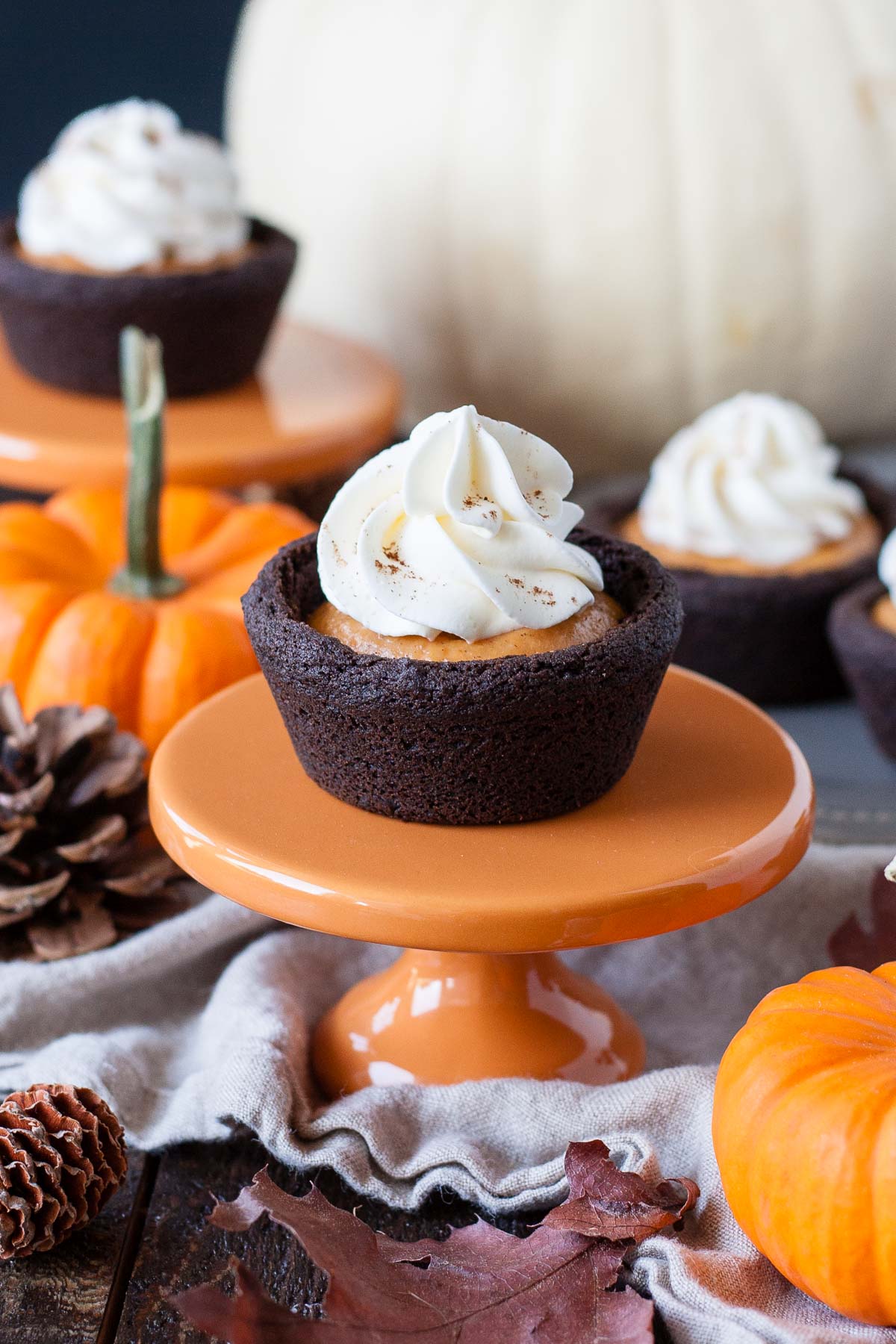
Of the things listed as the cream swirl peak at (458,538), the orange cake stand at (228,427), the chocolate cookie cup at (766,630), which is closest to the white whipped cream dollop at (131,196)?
the orange cake stand at (228,427)

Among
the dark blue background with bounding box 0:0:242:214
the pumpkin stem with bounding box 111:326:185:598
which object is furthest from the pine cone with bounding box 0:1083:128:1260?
the dark blue background with bounding box 0:0:242:214

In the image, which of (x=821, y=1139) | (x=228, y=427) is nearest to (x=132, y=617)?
(x=228, y=427)

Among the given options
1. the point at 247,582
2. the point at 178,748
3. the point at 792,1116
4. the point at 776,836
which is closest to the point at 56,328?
the point at 247,582

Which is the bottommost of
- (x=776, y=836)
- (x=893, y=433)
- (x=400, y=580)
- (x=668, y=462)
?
(x=893, y=433)

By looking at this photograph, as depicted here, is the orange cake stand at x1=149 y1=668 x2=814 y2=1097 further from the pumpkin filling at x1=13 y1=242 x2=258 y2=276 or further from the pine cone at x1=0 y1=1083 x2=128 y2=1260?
the pumpkin filling at x1=13 y1=242 x2=258 y2=276

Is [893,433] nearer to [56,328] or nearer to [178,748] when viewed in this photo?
[56,328]

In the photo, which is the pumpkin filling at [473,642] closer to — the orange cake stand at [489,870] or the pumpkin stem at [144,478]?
the orange cake stand at [489,870]
